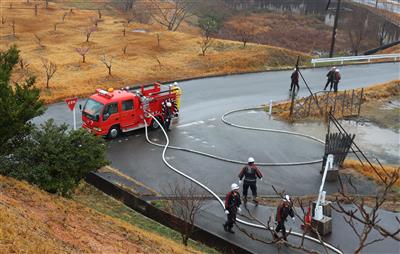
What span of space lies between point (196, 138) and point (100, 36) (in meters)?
24.2

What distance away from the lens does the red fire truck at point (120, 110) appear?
19609 mm

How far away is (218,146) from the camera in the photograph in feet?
65.8

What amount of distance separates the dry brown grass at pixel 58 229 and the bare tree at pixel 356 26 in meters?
45.6

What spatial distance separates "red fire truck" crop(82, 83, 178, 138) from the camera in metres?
19.6

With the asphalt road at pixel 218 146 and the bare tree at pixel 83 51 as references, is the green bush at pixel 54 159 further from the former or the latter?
the bare tree at pixel 83 51

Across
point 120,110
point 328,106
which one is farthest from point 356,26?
point 120,110

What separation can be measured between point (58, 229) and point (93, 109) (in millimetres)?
10261

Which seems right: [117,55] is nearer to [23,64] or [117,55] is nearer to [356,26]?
[23,64]

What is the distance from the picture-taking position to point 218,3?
230 feet

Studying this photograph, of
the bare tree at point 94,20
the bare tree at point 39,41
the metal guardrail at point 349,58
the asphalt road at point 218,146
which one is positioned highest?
the bare tree at point 94,20

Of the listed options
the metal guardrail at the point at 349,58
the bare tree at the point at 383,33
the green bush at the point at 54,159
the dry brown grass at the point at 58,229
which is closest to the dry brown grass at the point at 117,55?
the metal guardrail at the point at 349,58

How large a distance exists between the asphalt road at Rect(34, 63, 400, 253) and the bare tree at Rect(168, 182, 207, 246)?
1.59 feet

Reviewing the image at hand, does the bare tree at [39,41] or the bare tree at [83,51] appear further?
the bare tree at [39,41]

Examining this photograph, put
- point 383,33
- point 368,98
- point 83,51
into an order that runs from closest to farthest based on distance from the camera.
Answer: point 368,98
point 83,51
point 383,33
